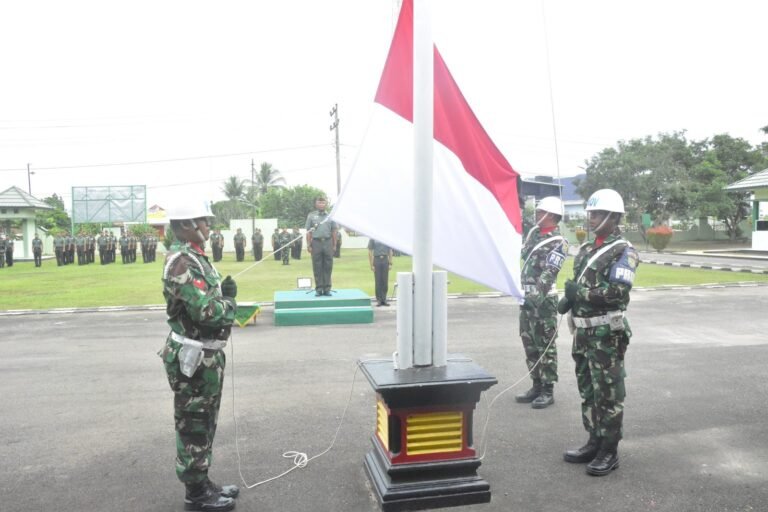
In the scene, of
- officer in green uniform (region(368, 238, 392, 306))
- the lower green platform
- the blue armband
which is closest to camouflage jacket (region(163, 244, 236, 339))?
the blue armband

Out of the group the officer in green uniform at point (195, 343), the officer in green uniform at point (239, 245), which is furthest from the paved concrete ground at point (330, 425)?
the officer in green uniform at point (239, 245)

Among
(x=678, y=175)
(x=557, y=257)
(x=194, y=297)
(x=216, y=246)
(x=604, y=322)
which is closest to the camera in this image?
(x=194, y=297)

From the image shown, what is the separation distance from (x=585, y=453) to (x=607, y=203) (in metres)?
1.77

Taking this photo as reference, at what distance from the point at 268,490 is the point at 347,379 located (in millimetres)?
2692

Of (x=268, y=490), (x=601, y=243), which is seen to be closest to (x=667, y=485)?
(x=601, y=243)

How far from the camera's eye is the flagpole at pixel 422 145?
3.68 meters

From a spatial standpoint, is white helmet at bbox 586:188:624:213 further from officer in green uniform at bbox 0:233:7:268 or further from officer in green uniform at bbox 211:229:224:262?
officer in green uniform at bbox 0:233:7:268

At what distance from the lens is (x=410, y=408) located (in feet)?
12.0

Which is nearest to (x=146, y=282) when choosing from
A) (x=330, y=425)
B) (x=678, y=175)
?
(x=330, y=425)

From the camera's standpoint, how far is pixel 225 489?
12.4 feet

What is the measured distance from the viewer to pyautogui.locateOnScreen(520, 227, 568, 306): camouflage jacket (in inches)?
216

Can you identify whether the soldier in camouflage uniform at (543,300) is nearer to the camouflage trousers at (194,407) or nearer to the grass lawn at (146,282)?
the camouflage trousers at (194,407)

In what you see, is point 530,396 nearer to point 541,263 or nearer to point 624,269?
point 541,263

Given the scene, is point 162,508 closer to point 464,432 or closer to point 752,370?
point 464,432
